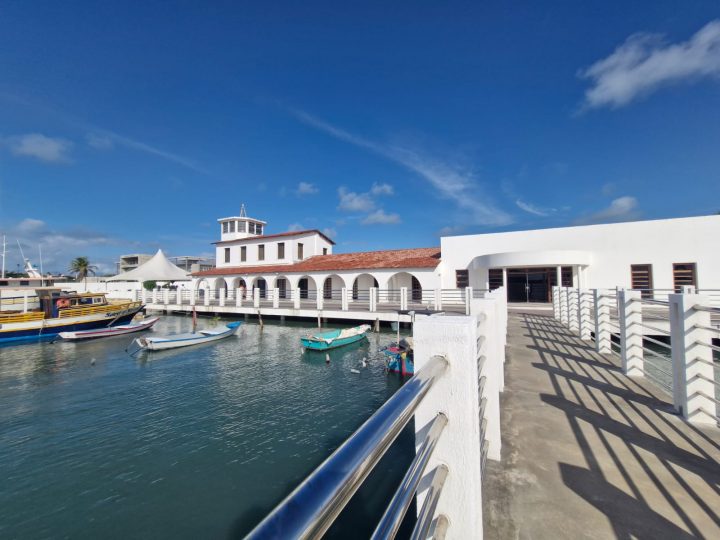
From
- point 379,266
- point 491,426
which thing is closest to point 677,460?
point 491,426

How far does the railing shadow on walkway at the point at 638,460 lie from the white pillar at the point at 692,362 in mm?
227

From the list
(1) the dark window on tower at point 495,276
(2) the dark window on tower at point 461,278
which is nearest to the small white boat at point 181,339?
(2) the dark window on tower at point 461,278

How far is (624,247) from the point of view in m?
17.8

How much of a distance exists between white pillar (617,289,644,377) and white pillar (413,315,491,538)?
16.1ft

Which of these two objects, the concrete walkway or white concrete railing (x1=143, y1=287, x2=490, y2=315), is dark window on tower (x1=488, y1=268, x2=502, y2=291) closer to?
white concrete railing (x1=143, y1=287, x2=490, y2=315)

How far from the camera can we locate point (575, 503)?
7.20 ft

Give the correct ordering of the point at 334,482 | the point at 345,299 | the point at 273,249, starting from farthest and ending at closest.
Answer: the point at 273,249
the point at 345,299
the point at 334,482

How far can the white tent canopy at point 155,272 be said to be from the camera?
123 feet

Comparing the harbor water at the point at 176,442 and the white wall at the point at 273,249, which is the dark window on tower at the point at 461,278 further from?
the white wall at the point at 273,249

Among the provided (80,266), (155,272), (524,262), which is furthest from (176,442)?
(80,266)

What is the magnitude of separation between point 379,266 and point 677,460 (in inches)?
776

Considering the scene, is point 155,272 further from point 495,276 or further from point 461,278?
point 495,276

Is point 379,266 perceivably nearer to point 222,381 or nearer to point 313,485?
point 222,381

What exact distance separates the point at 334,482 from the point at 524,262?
19642 mm
